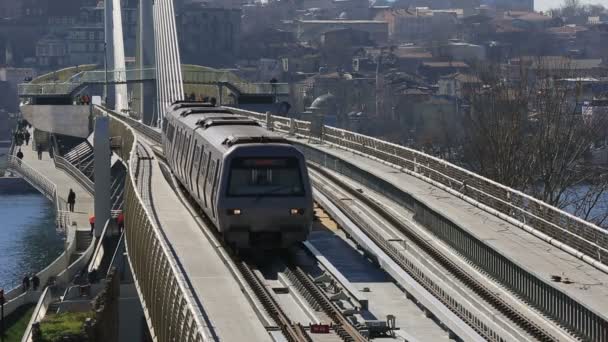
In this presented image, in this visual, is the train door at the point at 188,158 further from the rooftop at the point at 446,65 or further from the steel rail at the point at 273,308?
the rooftop at the point at 446,65

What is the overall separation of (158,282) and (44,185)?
164ft

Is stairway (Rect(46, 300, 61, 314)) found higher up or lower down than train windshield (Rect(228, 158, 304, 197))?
lower down

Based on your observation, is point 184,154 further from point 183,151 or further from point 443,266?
point 443,266

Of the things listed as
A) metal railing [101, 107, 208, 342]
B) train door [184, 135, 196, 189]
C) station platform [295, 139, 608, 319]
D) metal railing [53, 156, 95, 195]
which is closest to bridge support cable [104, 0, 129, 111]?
metal railing [53, 156, 95, 195]

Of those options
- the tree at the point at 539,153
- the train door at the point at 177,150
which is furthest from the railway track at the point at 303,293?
the tree at the point at 539,153

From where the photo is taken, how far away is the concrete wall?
76.1 m

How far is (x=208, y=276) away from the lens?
21422 mm

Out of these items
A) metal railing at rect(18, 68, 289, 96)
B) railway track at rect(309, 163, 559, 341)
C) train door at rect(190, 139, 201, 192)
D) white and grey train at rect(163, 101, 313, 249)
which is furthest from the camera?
metal railing at rect(18, 68, 289, 96)

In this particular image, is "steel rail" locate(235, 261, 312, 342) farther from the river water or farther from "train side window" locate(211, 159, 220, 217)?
the river water

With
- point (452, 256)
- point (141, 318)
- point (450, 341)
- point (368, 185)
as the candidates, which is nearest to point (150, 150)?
point (368, 185)

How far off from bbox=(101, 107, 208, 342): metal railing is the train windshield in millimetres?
1302

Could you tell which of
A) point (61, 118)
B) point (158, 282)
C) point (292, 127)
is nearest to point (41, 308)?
point (158, 282)

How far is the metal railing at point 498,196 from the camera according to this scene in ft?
66.3

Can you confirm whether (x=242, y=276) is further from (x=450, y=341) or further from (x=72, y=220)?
(x=72, y=220)
